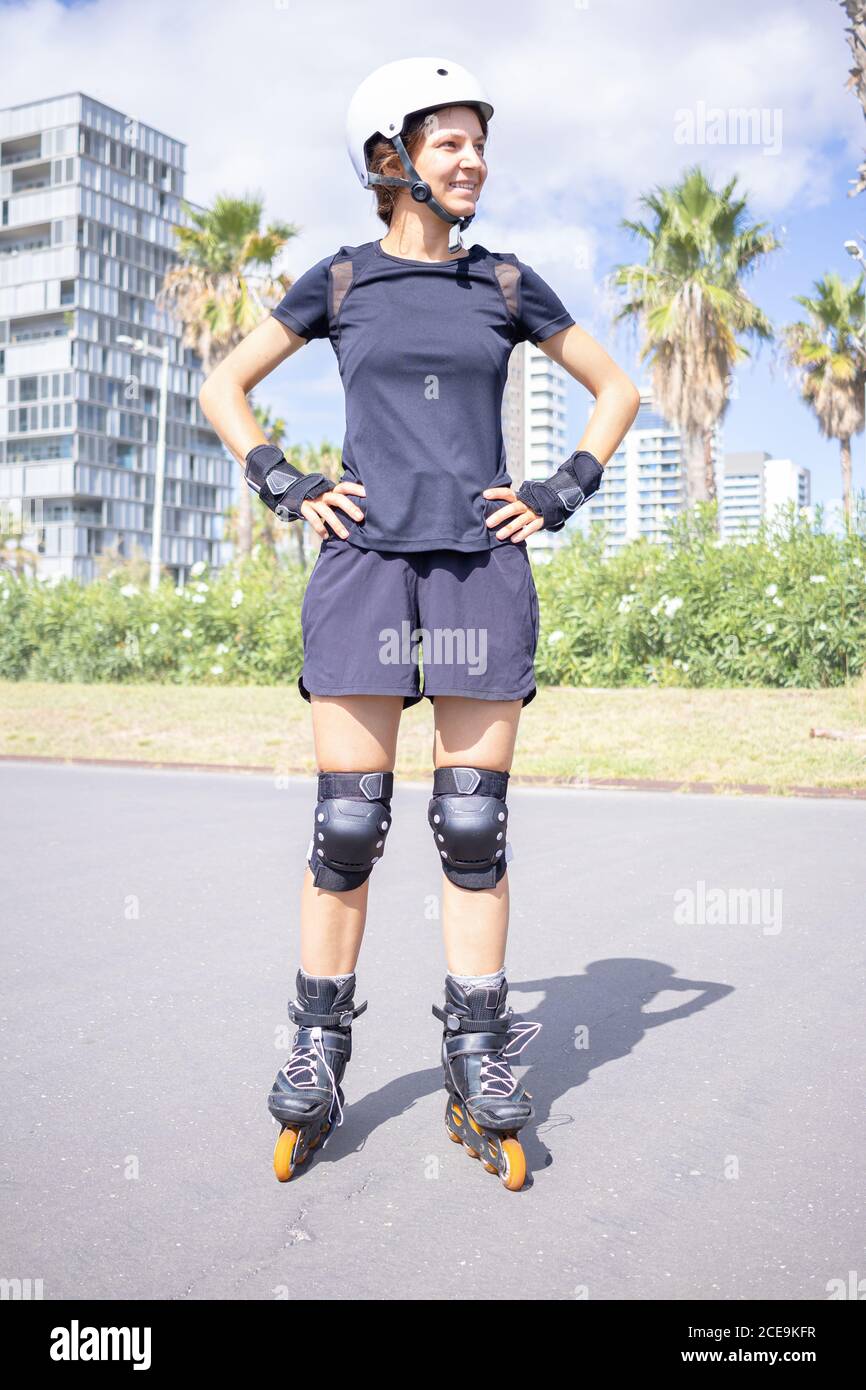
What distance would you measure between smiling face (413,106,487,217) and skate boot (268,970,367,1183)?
5.23 ft

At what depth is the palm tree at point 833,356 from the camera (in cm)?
3403

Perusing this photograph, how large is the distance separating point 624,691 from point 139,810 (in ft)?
23.1

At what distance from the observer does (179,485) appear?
268 feet

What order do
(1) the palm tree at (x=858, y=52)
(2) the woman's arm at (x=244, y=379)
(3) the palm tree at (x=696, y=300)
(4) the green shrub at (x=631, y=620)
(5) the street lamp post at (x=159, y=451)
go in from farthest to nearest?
(5) the street lamp post at (x=159, y=451), (3) the palm tree at (x=696, y=300), (4) the green shrub at (x=631, y=620), (1) the palm tree at (x=858, y=52), (2) the woman's arm at (x=244, y=379)

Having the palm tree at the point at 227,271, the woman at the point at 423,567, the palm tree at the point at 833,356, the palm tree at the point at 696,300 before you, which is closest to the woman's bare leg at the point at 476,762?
the woman at the point at 423,567

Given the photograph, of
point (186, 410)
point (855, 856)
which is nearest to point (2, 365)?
point (186, 410)

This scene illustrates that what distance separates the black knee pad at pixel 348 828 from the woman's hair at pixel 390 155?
1.19 metres

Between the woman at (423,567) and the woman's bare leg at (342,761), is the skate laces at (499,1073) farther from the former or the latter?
the woman's bare leg at (342,761)

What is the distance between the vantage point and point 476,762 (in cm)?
266

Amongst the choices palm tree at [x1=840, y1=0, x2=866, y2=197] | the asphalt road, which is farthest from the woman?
palm tree at [x1=840, y1=0, x2=866, y2=197]

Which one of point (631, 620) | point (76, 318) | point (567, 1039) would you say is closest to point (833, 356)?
point (631, 620)

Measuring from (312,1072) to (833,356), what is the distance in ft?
117

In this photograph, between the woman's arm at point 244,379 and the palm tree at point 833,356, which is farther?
the palm tree at point 833,356
